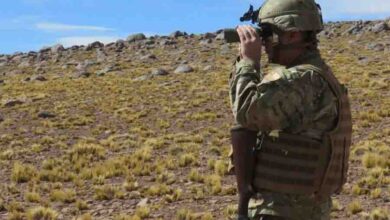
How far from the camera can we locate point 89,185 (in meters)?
12.6

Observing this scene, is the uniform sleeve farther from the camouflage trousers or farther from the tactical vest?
the camouflage trousers

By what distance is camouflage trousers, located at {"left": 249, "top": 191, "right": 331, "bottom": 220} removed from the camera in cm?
331

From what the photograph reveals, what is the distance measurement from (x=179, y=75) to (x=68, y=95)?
980 centimetres

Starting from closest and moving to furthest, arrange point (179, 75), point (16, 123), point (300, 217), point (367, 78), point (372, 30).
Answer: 1. point (300, 217)
2. point (16, 123)
3. point (367, 78)
4. point (179, 75)
5. point (372, 30)

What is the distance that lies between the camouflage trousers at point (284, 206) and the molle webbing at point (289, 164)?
1.9 inches

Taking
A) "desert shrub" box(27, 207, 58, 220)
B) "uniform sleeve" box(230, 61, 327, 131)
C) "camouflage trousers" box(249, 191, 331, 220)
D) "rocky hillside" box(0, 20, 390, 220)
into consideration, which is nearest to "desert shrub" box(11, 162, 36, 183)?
"rocky hillside" box(0, 20, 390, 220)

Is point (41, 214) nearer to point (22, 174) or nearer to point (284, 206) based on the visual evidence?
point (22, 174)

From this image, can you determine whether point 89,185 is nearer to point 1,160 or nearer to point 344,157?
point 1,160

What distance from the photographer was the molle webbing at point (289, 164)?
3219 millimetres

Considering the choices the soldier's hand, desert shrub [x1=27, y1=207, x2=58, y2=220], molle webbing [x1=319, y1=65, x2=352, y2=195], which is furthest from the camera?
desert shrub [x1=27, y1=207, x2=58, y2=220]

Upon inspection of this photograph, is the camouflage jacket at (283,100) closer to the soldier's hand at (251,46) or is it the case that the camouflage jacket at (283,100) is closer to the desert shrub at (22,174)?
the soldier's hand at (251,46)

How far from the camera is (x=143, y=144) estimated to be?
1783cm

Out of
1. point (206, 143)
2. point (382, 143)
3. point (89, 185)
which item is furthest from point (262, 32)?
point (206, 143)

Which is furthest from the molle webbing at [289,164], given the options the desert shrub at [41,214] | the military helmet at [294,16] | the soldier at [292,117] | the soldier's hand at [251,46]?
the desert shrub at [41,214]
